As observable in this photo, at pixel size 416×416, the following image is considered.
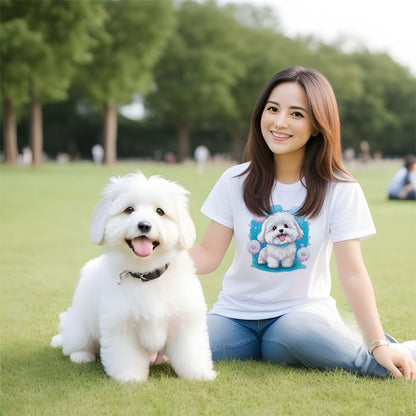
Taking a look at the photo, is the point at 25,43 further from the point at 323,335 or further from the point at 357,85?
the point at 357,85

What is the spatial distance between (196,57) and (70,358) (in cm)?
4018

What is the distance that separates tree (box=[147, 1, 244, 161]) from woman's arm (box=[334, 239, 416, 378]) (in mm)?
38750

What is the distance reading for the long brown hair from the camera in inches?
129

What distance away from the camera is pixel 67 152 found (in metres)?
49.9

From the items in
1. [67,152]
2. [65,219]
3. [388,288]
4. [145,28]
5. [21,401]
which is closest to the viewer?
[21,401]

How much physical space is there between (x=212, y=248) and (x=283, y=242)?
473 mm

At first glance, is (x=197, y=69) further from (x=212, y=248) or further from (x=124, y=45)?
(x=212, y=248)

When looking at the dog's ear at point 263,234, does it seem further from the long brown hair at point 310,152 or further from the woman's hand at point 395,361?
the woman's hand at point 395,361

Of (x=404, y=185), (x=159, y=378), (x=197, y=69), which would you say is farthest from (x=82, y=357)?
(x=197, y=69)

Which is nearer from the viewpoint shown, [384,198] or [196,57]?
[384,198]

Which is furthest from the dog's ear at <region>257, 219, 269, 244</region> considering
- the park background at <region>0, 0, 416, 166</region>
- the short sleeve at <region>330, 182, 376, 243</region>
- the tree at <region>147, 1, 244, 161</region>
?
the tree at <region>147, 1, 244, 161</region>

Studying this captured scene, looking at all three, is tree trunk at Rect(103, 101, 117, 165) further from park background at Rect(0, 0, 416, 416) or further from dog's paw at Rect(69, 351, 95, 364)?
dog's paw at Rect(69, 351, 95, 364)

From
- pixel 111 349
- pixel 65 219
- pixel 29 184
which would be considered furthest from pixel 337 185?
pixel 29 184

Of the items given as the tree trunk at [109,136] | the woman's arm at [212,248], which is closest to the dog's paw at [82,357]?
the woman's arm at [212,248]
